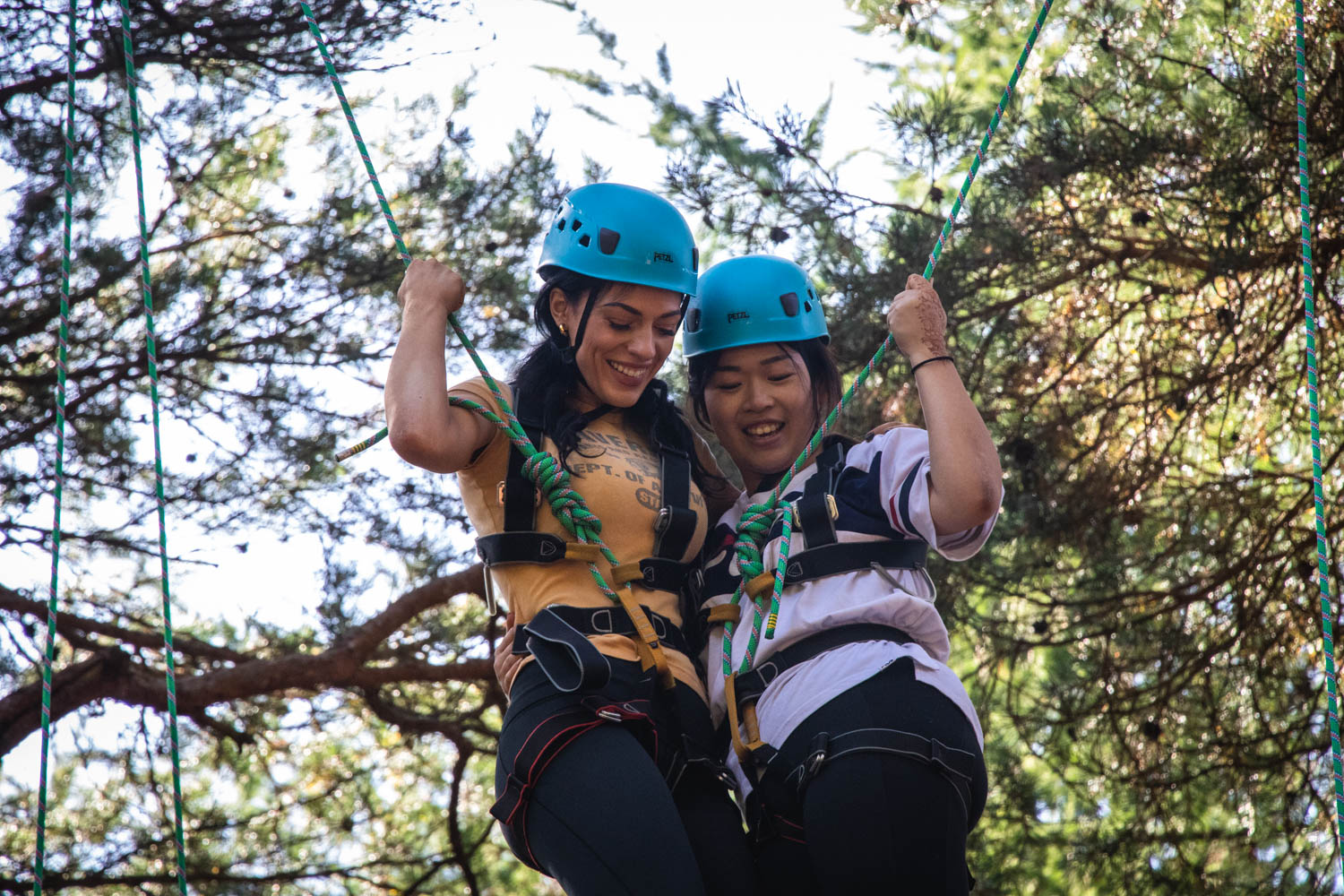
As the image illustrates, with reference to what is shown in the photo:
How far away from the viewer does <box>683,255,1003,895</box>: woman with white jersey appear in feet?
6.01

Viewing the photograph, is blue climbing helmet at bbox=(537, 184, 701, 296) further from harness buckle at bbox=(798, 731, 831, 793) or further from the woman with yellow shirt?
harness buckle at bbox=(798, 731, 831, 793)

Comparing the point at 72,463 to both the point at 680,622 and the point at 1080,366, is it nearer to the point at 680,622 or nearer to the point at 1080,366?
the point at 680,622

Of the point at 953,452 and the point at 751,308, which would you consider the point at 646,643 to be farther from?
the point at 751,308

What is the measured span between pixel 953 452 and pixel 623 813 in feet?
2.53

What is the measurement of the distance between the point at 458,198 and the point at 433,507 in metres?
1.23

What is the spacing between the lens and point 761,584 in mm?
2115

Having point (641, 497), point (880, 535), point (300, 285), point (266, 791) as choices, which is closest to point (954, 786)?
point (880, 535)

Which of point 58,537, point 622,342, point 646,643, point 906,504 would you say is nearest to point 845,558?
point 906,504

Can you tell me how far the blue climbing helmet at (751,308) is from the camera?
8.18 ft

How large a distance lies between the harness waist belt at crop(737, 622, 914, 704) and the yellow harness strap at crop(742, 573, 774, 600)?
106mm

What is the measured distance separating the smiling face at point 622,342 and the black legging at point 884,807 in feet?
2.41

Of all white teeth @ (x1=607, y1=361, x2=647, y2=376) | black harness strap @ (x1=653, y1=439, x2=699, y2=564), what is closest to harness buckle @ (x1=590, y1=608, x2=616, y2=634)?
black harness strap @ (x1=653, y1=439, x2=699, y2=564)

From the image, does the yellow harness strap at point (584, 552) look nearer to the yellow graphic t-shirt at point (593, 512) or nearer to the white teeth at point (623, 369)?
the yellow graphic t-shirt at point (593, 512)

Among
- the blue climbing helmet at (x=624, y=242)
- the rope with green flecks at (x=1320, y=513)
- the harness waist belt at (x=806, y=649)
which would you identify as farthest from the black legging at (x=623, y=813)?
the rope with green flecks at (x=1320, y=513)
